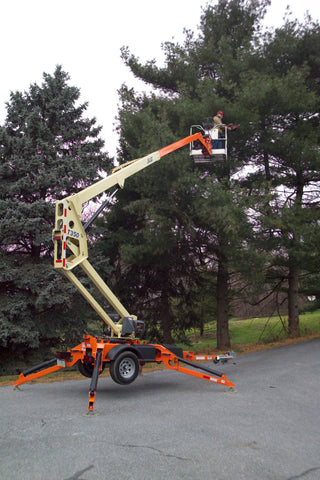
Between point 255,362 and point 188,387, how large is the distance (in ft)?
10.8

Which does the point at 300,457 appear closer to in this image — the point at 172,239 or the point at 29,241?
the point at 172,239

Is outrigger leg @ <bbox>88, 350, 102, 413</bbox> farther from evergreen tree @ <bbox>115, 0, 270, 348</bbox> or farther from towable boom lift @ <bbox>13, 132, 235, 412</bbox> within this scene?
evergreen tree @ <bbox>115, 0, 270, 348</bbox>

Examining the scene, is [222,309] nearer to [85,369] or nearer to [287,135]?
[287,135]

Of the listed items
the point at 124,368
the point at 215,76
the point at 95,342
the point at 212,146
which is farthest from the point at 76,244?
the point at 215,76

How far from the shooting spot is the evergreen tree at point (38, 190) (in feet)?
32.5

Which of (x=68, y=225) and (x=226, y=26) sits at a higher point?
(x=226, y=26)

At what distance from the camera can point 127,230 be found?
43.1ft

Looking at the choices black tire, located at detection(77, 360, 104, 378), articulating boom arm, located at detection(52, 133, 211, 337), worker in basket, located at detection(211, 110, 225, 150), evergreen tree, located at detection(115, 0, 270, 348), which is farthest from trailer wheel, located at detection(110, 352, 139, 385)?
worker in basket, located at detection(211, 110, 225, 150)

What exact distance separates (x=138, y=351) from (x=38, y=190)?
19.7 feet

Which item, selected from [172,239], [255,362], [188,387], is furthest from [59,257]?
[255,362]

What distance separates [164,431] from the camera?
15.3 ft

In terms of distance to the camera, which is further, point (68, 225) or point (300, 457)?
point (68, 225)

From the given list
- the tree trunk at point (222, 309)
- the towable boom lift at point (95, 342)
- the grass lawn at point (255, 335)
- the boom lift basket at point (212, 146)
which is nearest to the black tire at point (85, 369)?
the towable boom lift at point (95, 342)

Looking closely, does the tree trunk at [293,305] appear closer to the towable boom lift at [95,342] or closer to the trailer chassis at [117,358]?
the towable boom lift at [95,342]
